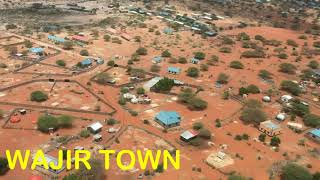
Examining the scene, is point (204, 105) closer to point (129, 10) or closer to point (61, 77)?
point (61, 77)

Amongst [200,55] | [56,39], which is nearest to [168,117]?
[200,55]

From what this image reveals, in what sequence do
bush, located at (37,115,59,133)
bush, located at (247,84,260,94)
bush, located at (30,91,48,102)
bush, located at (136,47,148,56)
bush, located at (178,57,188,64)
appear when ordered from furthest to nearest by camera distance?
bush, located at (136,47,148,56) → bush, located at (178,57,188,64) → bush, located at (247,84,260,94) → bush, located at (30,91,48,102) → bush, located at (37,115,59,133)

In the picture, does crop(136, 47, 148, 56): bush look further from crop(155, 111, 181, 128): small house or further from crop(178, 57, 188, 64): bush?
crop(155, 111, 181, 128): small house

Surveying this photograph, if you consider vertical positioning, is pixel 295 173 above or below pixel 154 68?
below

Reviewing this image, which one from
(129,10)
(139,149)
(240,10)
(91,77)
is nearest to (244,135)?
(139,149)

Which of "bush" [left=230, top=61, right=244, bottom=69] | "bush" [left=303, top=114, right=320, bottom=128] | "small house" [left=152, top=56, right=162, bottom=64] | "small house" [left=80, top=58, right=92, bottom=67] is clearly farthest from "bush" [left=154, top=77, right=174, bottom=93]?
"bush" [left=303, top=114, right=320, bottom=128]

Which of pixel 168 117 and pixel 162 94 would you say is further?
pixel 162 94

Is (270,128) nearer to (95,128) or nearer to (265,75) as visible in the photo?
(95,128)
